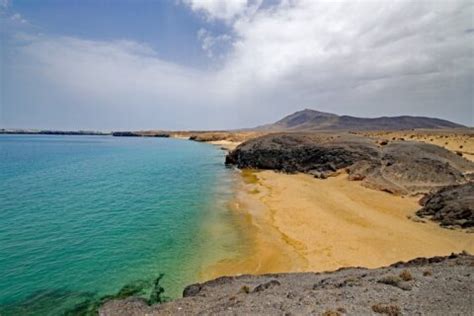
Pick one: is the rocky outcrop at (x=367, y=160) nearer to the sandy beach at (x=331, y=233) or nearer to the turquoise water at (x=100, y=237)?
the sandy beach at (x=331, y=233)

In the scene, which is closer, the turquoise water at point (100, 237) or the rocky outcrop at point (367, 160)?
the turquoise water at point (100, 237)

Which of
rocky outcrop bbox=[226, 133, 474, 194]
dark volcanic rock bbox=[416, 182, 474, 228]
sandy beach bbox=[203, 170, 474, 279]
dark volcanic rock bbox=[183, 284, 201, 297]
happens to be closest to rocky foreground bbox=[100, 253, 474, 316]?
dark volcanic rock bbox=[183, 284, 201, 297]

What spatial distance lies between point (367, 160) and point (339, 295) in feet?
115

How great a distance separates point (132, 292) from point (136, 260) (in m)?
3.74

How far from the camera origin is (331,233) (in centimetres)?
2233

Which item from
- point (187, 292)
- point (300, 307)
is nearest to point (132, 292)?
point (187, 292)

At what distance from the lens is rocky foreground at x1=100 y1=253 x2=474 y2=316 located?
32.4 ft

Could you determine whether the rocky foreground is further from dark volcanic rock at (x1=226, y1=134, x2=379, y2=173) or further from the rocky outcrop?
dark volcanic rock at (x1=226, y1=134, x2=379, y2=173)

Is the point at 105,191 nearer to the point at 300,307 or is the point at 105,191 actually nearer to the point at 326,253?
the point at 326,253

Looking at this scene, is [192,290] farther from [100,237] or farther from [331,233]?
[331,233]

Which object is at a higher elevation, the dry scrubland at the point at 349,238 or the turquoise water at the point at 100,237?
the dry scrubland at the point at 349,238

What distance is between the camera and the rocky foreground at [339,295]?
989 centimetres

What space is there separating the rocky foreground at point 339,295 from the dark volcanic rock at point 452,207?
961 centimetres

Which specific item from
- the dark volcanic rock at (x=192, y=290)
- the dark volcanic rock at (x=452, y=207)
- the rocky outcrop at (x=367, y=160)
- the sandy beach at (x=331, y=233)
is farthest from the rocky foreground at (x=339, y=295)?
the rocky outcrop at (x=367, y=160)
